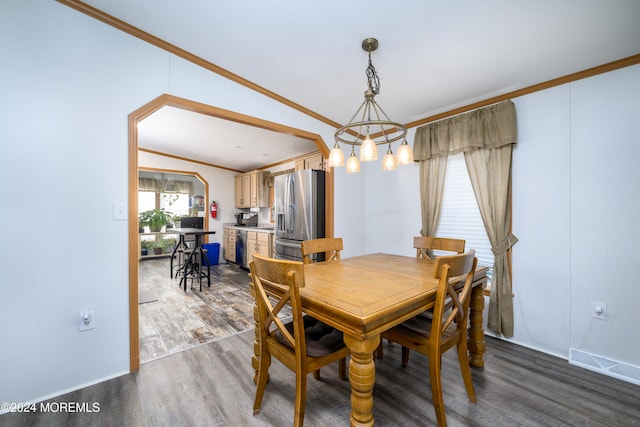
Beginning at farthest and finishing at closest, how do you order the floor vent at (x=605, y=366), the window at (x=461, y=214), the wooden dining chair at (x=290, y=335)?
the window at (x=461, y=214), the floor vent at (x=605, y=366), the wooden dining chair at (x=290, y=335)

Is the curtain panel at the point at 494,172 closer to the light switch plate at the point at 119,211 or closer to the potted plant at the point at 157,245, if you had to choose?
the light switch plate at the point at 119,211

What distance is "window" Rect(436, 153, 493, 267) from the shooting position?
271cm

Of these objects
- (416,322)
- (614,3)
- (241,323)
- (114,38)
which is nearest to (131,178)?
(114,38)

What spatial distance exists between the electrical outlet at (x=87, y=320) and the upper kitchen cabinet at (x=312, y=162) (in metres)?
3.25

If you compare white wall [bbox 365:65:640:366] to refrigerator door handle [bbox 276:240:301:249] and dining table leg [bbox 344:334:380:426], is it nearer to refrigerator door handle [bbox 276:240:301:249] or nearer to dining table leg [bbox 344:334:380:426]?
dining table leg [bbox 344:334:380:426]

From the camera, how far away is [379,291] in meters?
1.42

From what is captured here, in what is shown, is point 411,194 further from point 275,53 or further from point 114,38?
point 114,38

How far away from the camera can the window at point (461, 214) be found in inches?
107

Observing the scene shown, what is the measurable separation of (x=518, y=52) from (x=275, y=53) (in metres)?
1.92

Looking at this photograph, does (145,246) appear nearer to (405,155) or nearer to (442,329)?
(405,155)

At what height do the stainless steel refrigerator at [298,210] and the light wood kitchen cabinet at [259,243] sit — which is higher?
the stainless steel refrigerator at [298,210]

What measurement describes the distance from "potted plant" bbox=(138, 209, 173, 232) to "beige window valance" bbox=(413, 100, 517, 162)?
686 centimetres

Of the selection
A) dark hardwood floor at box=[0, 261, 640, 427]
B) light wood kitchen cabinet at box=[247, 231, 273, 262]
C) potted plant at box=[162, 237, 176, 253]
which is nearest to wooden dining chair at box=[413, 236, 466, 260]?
dark hardwood floor at box=[0, 261, 640, 427]

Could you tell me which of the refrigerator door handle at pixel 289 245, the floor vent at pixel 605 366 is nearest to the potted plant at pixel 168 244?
the refrigerator door handle at pixel 289 245
